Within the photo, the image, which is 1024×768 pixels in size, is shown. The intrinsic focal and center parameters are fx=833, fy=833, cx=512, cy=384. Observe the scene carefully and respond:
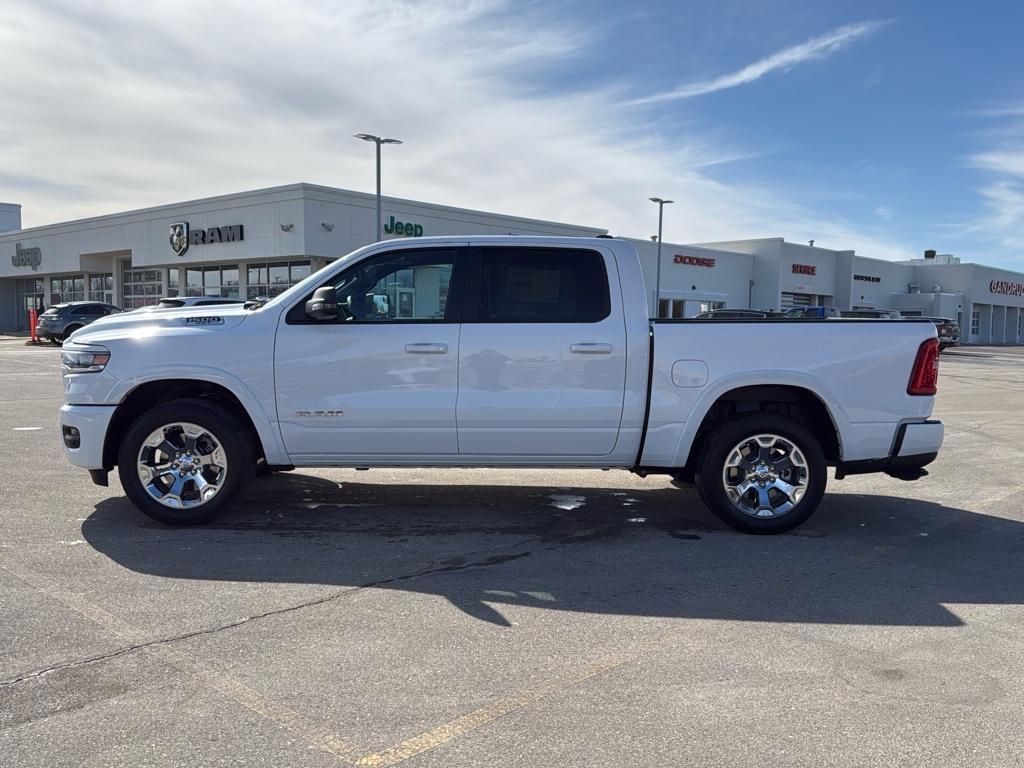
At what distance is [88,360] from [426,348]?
240cm

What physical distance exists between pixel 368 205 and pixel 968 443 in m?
27.5

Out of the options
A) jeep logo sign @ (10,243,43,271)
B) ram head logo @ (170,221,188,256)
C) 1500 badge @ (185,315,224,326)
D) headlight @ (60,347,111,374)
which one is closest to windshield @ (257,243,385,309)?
1500 badge @ (185,315,224,326)

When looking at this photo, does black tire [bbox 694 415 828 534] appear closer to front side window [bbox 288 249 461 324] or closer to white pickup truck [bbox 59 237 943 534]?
white pickup truck [bbox 59 237 943 534]

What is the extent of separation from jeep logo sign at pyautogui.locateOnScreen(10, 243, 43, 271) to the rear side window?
50585mm

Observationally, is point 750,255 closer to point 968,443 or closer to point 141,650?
point 968,443

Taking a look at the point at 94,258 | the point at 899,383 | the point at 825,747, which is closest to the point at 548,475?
the point at 899,383

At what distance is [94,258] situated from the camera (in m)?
45.3

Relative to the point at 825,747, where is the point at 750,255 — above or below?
above

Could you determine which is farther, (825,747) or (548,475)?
(548,475)

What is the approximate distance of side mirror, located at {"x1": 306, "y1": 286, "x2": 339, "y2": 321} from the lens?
5652 millimetres

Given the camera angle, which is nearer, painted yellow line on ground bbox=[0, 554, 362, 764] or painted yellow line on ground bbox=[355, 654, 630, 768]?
painted yellow line on ground bbox=[355, 654, 630, 768]

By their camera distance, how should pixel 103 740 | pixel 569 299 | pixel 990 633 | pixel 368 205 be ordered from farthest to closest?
1. pixel 368 205
2. pixel 569 299
3. pixel 990 633
4. pixel 103 740

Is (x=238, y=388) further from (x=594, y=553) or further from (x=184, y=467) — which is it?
(x=594, y=553)

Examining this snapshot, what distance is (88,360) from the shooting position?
589 centimetres
